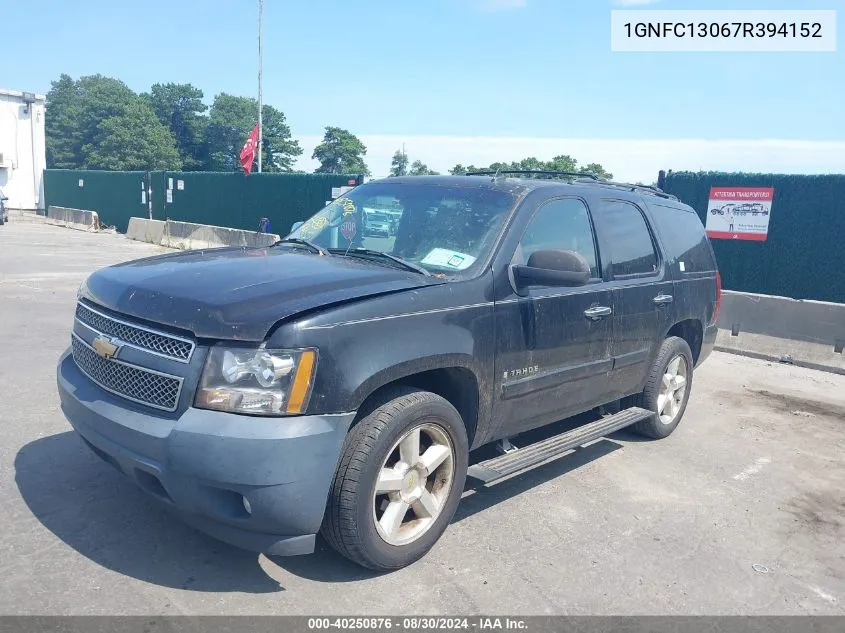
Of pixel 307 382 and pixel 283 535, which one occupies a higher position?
pixel 307 382

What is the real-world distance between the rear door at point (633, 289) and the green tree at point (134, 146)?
69492mm

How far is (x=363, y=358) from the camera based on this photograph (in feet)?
10.3

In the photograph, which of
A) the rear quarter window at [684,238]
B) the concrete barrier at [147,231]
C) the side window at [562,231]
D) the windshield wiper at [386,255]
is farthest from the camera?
the concrete barrier at [147,231]

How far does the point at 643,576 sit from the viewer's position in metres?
3.61

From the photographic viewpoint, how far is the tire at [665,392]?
551cm

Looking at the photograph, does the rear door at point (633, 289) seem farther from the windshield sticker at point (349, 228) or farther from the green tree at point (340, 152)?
the green tree at point (340, 152)

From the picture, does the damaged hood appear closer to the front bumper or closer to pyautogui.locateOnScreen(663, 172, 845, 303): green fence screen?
the front bumper

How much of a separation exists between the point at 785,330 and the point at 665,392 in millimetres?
4366

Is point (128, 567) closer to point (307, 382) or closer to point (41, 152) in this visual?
point (307, 382)

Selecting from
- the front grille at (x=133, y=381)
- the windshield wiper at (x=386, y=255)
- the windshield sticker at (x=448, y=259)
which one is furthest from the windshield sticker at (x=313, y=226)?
the front grille at (x=133, y=381)

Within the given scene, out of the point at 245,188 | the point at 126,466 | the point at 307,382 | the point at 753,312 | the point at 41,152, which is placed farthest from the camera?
the point at 41,152

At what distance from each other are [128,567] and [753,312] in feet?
28.1

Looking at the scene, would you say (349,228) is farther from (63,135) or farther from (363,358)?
(63,135)

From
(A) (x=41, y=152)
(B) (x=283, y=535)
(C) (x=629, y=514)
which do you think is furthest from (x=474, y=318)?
(A) (x=41, y=152)
